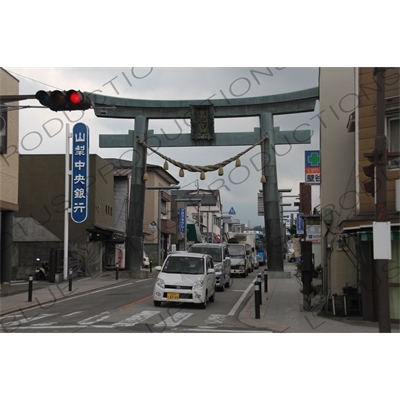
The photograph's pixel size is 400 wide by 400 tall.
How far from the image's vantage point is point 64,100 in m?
11.2

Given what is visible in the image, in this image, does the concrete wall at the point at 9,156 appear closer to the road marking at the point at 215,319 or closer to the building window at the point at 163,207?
the road marking at the point at 215,319

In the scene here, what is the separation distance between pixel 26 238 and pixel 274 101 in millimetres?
18330

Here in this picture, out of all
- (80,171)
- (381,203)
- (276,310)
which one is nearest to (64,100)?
(381,203)

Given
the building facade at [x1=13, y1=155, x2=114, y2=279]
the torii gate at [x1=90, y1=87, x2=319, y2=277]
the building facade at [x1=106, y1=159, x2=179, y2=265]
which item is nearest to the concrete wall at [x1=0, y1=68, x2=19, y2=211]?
the torii gate at [x1=90, y1=87, x2=319, y2=277]

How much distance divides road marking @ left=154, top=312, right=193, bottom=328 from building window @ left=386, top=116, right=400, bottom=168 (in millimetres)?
7195

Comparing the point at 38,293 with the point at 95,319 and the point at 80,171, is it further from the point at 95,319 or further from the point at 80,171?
the point at 95,319

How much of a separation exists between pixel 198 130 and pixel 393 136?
18821 millimetres

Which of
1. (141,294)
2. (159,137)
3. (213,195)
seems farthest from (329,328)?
(213,195)

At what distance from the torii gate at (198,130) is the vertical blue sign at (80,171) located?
190 centimetres

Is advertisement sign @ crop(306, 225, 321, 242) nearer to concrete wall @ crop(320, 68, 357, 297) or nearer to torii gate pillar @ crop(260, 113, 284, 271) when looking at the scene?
concrete wall @ crop(320, 68, 357, 297)

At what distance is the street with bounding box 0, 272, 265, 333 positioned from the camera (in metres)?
13.8

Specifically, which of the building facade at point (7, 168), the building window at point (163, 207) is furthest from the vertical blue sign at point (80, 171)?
the building window at point (163, 207)

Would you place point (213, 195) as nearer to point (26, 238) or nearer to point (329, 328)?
point (26, 238)

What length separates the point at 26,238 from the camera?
1401 inches
